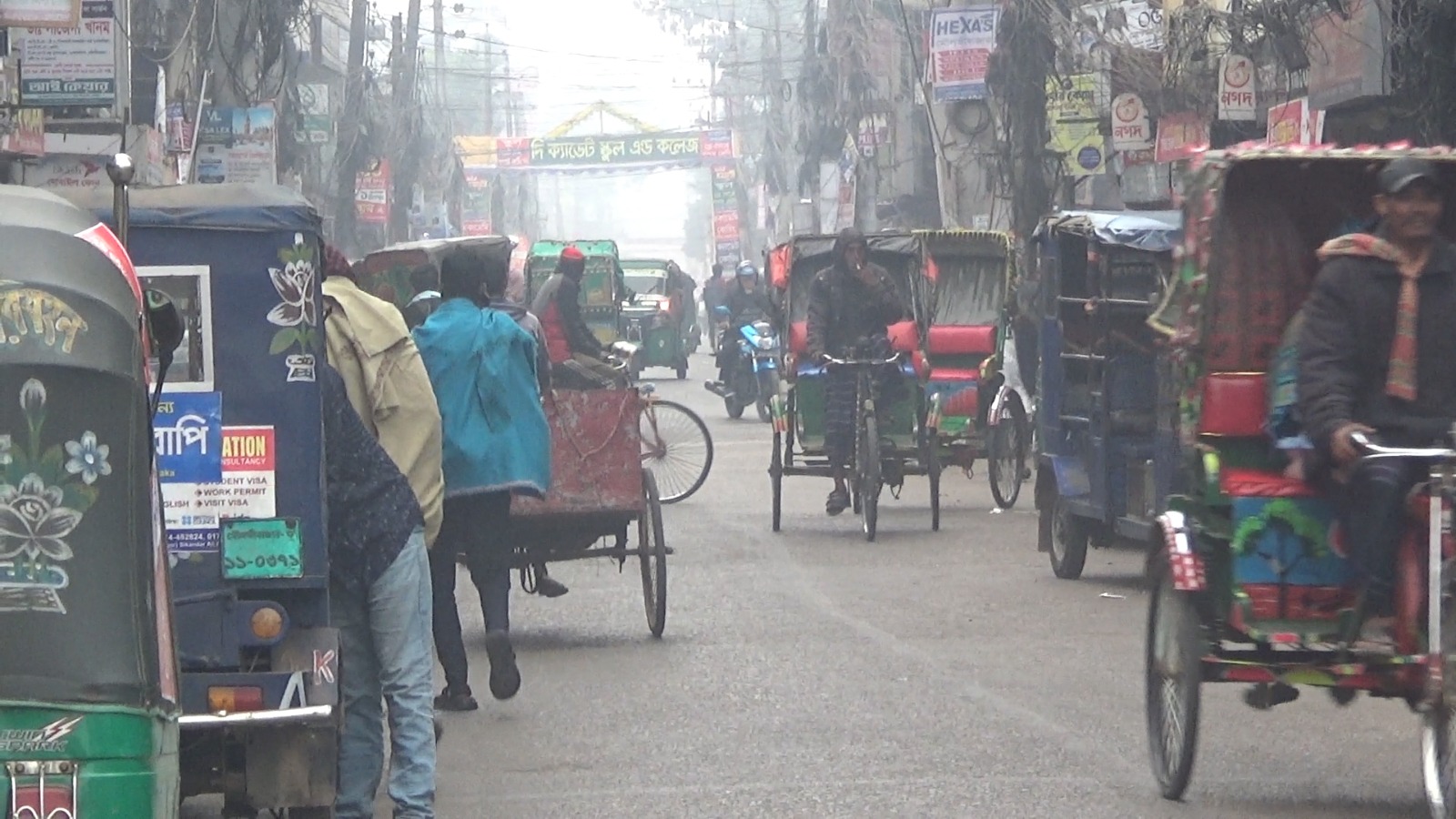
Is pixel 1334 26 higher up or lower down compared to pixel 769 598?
higher up

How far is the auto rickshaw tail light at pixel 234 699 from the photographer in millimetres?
6156

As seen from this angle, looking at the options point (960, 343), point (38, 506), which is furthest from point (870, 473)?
point (38, 506)

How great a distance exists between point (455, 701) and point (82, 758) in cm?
525

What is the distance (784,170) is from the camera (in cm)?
6550

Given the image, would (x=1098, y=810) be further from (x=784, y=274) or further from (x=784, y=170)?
(x=784, y=170)

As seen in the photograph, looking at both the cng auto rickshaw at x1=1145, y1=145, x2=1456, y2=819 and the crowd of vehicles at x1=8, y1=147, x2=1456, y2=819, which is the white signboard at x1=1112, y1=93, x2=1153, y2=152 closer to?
the crowd of vehicles at x1=8, y1=147, x2=1456, y2=819

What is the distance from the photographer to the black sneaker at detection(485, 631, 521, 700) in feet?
29.8

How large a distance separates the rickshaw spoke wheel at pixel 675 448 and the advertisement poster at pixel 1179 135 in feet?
20.3

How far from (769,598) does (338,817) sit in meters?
6.33

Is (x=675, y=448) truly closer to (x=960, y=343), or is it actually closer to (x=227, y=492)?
(x=960, y=343)

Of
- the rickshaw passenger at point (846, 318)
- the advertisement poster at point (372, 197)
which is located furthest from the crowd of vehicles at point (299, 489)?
the advertisement poster at point (372, 197)

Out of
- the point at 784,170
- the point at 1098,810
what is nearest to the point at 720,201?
the point at 784,170

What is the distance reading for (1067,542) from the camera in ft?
44.9

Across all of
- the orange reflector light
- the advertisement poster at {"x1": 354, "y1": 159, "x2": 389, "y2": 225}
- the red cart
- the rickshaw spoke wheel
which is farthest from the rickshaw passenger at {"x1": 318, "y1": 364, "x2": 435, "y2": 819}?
the advertisement poster at {"x1": 354, "y1": 159, "x2": 389, "y2": 225}
